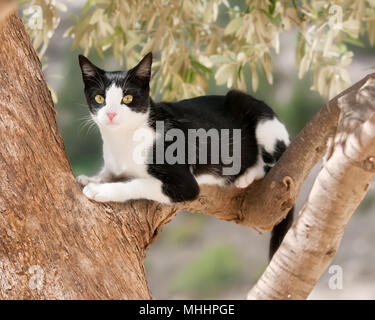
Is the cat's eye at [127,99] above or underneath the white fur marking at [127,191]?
above

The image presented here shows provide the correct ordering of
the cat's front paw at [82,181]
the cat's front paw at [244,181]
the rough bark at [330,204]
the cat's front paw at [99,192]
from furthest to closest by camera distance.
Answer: the cat's front paw at [244,181] → the cat's front paw at [82,181] → the cat's front paw at [99,192] → the rough bark at [330,204]

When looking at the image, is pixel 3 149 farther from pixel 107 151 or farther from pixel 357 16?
pixel 357 16

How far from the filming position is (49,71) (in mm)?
5922

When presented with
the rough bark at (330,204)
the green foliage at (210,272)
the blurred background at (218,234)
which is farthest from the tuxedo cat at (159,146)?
the green foliage at (210,272)

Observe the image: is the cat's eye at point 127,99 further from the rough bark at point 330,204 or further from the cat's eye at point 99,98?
the rough bark at point 330,204

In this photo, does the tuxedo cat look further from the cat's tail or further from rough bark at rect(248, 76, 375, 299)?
rough bark at rect(248, 76, 375, 299)

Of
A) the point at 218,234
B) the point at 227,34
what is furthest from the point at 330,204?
the point at 218,234

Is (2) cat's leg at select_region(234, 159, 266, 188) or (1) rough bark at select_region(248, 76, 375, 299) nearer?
(1) rough bark at select_region(248, 76, 375, 299)

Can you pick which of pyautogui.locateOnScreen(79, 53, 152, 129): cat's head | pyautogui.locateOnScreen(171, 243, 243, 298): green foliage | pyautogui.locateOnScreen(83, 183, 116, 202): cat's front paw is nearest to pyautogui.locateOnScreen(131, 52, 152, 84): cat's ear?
pyautogui.locateOnScreen(79, 53, 152, 129): cat's head

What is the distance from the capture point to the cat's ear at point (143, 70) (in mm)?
1573

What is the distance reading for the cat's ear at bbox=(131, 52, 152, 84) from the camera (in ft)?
5.16

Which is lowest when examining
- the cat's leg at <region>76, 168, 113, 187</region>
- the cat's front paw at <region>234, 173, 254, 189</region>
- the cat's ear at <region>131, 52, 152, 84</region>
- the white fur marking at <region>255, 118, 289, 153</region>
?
the cat's front paw at <region>234, 173, 254, 189</region>
